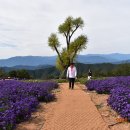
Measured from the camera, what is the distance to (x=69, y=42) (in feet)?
163

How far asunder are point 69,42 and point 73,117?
36709mm

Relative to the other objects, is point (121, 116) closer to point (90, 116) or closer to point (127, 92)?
point (90, 116)

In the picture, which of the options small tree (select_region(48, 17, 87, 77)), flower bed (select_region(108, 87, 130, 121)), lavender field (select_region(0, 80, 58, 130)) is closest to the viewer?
lavender field (select_region(0, 80, 58, 130))

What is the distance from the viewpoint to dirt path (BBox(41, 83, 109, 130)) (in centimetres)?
1194

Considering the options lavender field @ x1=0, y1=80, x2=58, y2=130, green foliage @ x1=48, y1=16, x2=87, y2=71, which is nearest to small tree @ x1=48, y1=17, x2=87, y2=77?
green foliage @ x1=48, y1=16, x2=87, y2=71

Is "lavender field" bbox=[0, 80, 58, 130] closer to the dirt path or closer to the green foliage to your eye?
the dirt path

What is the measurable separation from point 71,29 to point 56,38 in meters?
2.47

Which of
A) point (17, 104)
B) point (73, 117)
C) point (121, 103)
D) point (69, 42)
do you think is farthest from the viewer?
point (69, 42)

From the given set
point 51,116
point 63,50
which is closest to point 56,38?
point 63,50

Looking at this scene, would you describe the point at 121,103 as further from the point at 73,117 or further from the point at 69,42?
the point at 69,42

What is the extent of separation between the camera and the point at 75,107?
606 inches

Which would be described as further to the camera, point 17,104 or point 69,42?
point 69,42

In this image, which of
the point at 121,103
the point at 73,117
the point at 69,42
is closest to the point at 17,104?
the point at 73,117

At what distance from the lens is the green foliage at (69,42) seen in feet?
162
